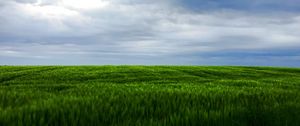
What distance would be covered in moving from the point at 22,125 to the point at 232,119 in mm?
3768

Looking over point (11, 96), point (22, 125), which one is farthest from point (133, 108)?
point (11, 96)

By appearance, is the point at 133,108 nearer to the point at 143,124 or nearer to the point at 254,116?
the point at 143,124

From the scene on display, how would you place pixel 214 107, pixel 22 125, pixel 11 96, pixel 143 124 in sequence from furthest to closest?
pixel 11 96
pixel 214 107
pixel 143 124
pixel 22 125

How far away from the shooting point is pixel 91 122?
228 inches

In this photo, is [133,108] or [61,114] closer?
[61,114]

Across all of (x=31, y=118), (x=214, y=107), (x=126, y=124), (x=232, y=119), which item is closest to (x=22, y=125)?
(x=31, y=118)

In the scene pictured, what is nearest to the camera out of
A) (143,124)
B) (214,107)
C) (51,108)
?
(143,124)

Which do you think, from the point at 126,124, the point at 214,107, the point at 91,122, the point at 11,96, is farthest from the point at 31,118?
the point at 214,107

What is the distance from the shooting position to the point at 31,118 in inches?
221

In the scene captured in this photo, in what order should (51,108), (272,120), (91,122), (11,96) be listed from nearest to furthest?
(91,122), (51,108), (272,120), (11,96)

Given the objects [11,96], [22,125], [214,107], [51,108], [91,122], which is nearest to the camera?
[22,125]

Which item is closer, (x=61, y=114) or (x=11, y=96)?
(x=61, y=114)

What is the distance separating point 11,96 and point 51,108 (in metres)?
2.61

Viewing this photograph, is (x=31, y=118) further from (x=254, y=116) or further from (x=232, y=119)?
(x=254, y=116)
